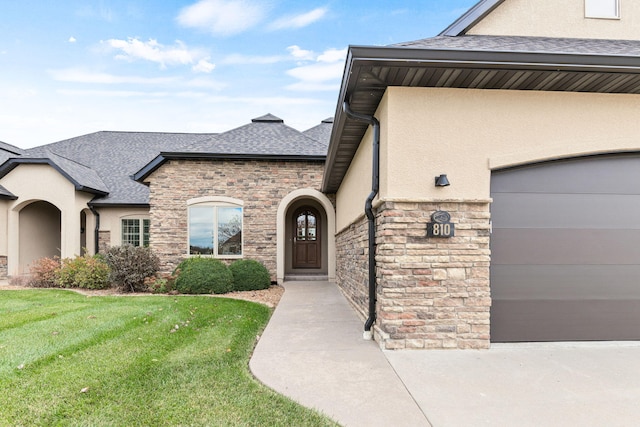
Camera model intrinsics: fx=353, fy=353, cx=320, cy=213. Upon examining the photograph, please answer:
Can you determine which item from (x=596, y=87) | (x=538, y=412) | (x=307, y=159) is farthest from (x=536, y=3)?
(x=307, y=159)

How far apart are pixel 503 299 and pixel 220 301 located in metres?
6.06

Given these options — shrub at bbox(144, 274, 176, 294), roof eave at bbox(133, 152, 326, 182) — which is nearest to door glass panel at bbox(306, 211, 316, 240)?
roof eave at bbox(133, 152, 326, 182)

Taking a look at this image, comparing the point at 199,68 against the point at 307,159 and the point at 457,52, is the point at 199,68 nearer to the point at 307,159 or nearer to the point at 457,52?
the point at 307,159

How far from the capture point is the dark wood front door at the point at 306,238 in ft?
48.4

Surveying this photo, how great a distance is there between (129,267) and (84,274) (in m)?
2.02

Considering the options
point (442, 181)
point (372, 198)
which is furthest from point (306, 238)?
point (442, 181)

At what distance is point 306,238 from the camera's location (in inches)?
586

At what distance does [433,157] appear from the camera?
4492mm

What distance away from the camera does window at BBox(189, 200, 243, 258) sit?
39.2 feet

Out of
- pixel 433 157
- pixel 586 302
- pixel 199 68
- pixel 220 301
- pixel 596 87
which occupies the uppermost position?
pixel 199 68

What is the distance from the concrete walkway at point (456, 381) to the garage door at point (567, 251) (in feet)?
0.95

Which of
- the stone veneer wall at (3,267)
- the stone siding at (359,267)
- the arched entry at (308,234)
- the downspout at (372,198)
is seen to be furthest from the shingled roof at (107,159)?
the downspout at (372,198)

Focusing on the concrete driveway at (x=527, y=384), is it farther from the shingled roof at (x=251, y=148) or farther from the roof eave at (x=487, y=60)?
the shingled roof at (x=251, y=148)

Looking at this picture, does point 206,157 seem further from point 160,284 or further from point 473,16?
point 473,16
